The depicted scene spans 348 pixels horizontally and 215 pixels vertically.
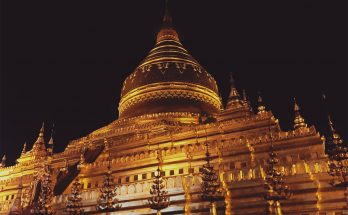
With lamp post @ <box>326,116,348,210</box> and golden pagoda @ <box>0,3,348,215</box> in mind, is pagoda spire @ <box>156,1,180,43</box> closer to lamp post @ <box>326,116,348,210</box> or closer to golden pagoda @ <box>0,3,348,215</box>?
golden pagoda @ <box>0,3,348,215</box>

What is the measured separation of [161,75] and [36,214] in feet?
54.9

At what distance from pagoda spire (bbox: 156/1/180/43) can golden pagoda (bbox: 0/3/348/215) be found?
752 cm

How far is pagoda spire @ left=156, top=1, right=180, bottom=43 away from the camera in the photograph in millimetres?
35375

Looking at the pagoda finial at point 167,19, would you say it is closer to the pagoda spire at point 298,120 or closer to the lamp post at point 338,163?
the pagoda spire at point 298,120

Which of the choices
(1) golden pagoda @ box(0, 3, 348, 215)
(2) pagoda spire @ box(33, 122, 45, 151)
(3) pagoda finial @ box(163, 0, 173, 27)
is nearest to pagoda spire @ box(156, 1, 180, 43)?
(3) pagoda finial @ box(163, 0, 173, 27)

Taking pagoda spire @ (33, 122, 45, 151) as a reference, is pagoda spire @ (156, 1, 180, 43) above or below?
above

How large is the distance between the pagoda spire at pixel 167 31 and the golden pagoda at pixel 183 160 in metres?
7.52

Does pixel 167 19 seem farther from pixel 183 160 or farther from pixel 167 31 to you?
pixel 183 160

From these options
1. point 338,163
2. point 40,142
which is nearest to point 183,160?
point 338,163

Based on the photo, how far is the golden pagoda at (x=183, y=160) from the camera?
14352 millimetres

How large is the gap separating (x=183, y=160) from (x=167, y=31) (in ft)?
70.4

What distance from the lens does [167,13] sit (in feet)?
129

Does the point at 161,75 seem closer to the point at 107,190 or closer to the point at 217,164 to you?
the point at 217,164

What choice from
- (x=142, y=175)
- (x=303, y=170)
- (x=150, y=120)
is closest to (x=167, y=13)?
(x=150, y=120)
